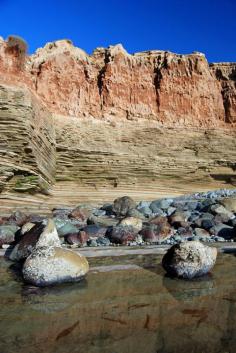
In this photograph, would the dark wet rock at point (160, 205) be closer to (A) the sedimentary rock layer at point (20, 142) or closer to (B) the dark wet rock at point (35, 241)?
(A) the sedimentary rock layer at point (20, 142)

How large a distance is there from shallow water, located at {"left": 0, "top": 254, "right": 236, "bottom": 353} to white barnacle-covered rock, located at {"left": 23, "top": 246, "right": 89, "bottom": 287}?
0.41 feet

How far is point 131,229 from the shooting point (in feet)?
28.2

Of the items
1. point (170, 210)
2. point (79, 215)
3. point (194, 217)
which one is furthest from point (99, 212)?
point (194, 217)

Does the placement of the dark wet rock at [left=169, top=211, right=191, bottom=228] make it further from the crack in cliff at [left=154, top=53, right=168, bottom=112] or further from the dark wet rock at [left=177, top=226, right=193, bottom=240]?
the crack in cliff at [left=154, top=53, right=168, bottom=112]

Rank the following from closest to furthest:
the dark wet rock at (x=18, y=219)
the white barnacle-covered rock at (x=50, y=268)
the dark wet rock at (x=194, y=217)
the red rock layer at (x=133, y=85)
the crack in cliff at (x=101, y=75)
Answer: the white barnacle-covered rock at (x=50, y=268) < the dark wet rock at (x=18, y=219) < the dark wet rock at (x=194, y=217) < the red rock layer at (x=133, y=85) < the crack in cliff at (x=101, y=75)

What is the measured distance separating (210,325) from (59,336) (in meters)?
1.36

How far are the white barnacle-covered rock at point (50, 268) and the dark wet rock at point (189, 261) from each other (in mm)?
1381

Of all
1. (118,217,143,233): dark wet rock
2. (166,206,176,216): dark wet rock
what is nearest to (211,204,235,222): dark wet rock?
(166,206,176,216): dark wet rock

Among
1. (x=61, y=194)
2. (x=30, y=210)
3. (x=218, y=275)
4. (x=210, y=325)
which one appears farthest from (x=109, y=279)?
(x=61, y=194)

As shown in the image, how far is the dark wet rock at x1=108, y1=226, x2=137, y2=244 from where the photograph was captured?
8203 millimetres

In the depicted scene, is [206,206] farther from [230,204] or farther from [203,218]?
[203,218]

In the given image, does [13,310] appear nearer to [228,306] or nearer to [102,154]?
[228,306]

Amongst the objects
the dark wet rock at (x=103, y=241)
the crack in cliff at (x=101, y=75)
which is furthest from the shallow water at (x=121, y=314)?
the crack in cliff at (x=101, y=75)

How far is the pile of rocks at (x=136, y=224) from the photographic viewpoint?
816 cm
